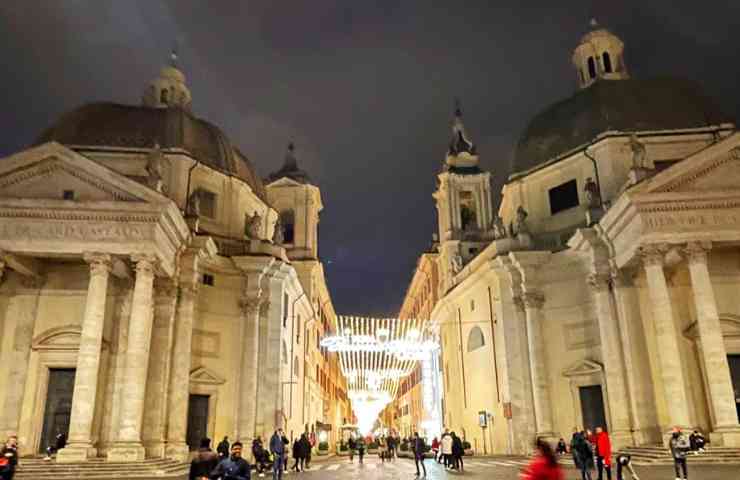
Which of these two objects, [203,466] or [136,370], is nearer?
[203,466]

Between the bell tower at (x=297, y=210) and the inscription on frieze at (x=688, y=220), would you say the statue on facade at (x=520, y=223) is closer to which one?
the inscription on frieze at (x=688, y=220)

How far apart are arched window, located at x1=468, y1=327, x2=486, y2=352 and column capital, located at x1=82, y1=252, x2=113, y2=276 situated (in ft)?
69.7

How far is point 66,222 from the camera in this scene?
21250 millimetres

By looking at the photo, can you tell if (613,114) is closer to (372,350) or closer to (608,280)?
(608,280)

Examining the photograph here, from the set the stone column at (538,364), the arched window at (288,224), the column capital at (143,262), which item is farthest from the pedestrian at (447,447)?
the arched window at (288,224)

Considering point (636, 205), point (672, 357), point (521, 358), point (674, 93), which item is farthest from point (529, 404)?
point (674, 93)

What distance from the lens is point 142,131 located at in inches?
1208

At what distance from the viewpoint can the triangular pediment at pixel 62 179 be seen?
71.1ft

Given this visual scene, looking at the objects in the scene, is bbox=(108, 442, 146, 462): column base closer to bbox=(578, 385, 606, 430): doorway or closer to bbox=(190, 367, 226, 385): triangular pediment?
bbox=(190, 367, 226, 385): triangular pediment

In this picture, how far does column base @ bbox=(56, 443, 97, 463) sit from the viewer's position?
18.8 meters

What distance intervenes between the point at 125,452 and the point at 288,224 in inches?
970

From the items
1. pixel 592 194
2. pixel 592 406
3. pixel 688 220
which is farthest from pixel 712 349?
pixel 592 194

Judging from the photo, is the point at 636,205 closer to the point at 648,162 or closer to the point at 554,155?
the point at 648,162

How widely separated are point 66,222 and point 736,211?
24.9 metres
